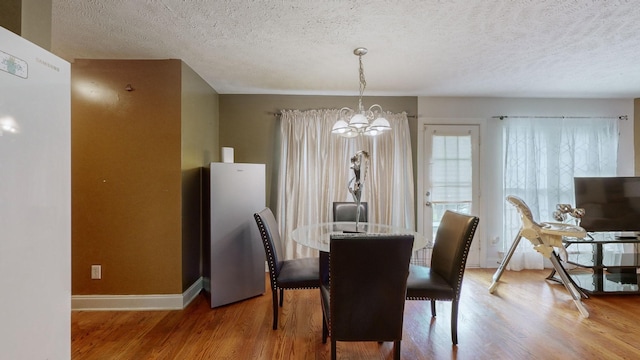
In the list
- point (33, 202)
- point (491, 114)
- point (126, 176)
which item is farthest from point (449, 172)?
point (33, 202)

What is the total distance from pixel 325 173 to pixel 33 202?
275 centimetres

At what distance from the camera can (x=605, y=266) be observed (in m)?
2.71

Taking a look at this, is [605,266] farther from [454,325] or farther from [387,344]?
[387,344]

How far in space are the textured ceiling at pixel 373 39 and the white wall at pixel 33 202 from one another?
1048mm

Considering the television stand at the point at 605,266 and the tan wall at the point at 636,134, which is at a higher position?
the tan wall at the point at 636,134

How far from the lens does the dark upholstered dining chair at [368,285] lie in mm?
1438

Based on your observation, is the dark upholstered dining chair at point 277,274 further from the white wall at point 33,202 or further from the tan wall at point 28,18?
the tan wall at point 28,18

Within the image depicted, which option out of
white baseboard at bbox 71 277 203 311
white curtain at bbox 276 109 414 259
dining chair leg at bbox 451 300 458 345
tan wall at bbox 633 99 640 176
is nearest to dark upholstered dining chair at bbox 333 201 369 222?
white curtain at bbox 276 109 414 259

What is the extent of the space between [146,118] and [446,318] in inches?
127

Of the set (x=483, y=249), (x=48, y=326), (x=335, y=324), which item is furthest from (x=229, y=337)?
(x=483, y=249)

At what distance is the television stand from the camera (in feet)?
9.04

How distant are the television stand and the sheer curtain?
21.2 inches

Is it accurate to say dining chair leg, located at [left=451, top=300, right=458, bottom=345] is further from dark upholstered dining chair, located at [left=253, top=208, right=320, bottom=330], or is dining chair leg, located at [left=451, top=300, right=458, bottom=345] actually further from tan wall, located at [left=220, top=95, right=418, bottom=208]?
tan wall, located at [left=220, top=95, right=418, bottom=208]

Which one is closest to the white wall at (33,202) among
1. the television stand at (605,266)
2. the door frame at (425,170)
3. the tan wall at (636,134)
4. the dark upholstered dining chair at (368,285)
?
the dark upholstered dining chair at (368,285)
